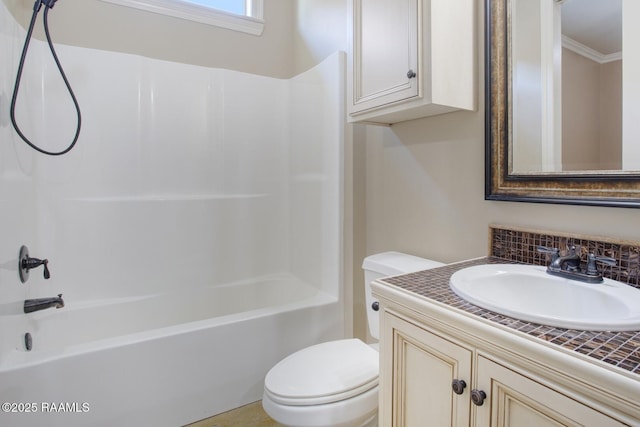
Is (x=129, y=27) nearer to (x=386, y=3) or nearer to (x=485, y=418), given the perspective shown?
(x=386, y=3)

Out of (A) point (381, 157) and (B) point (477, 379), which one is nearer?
(B) point (477, 379)

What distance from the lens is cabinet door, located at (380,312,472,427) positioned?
2.57ft

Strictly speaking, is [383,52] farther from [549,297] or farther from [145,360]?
[145,360]

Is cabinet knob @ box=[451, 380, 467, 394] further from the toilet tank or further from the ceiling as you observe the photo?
the ceiling

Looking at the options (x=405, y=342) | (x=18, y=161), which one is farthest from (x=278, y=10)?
(x=405, y=342)

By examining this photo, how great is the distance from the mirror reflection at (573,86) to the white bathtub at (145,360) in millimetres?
1368

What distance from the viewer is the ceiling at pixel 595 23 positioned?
3.26ft

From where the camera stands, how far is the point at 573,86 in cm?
109

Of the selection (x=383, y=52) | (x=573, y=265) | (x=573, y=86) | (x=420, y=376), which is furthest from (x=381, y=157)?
(x=420, y=376)

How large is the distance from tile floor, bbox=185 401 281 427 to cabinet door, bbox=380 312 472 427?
3.21 feet

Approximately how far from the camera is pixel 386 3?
4.42 ft

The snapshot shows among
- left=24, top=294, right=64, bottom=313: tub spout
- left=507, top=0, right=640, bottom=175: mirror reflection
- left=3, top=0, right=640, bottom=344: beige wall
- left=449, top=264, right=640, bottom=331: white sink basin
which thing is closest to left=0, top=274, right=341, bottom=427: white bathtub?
left=24, top=294, right=64, bottom=313: tub spout

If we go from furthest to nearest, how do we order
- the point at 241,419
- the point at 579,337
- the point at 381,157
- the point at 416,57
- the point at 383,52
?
1. the point at 381,157
2. the point at 241,419
3. the point at 383,52
4. the point at 416,57
5. the point at 579,337

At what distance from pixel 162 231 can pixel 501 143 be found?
6.63 feet
